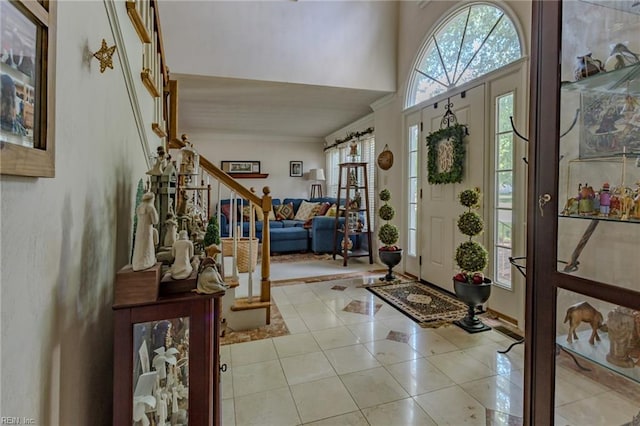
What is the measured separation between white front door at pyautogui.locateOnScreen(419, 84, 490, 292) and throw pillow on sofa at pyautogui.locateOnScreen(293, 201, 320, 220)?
280cm

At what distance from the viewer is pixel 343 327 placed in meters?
2.57

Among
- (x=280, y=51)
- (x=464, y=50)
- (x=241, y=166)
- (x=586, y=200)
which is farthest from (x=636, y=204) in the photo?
(x=241, y=166)

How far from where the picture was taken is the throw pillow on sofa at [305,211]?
6274 millimetres

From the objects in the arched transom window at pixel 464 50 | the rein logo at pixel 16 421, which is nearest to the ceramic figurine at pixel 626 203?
the rein logo at pixel 16 421

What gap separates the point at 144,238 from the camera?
98cm

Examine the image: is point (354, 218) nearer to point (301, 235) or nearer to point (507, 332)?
point (301, 235)

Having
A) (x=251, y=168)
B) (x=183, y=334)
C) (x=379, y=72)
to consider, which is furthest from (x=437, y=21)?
(x=251, y=168)

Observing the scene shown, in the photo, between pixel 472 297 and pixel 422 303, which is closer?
pixel 472 297

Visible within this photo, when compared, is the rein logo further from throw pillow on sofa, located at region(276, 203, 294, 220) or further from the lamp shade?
the lamp shade

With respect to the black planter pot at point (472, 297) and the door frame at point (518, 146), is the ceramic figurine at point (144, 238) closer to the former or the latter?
the black planter pot at point (472, 297)

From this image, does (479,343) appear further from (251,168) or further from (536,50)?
(251,168)

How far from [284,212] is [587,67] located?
5.76 meters

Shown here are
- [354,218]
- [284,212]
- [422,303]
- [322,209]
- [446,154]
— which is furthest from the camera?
[284,212]

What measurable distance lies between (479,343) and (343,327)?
102 centimetres
